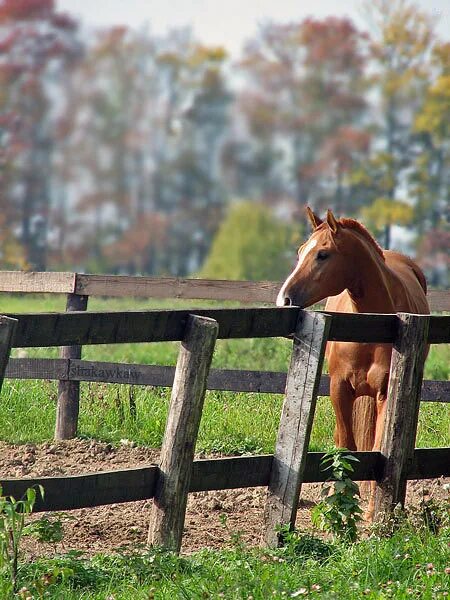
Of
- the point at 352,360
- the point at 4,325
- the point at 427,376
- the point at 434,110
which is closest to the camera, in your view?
the point at 4,325

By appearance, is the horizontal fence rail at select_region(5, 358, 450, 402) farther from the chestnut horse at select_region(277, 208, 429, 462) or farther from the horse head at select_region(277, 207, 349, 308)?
the horse head at select_region(277, 207, 349, 308)

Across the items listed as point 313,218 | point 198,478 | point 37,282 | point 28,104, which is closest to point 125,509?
point 198,478

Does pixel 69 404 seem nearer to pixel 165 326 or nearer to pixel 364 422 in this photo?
pixel 364 422

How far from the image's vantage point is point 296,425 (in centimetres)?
507

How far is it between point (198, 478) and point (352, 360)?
2.16 m

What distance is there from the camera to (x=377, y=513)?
18.0 ft

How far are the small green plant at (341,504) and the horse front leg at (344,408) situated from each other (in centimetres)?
147

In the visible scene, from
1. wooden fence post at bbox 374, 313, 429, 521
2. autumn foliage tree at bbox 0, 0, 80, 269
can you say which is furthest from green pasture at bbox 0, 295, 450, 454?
autumn foliage tree at bbox 0, 0, 80, 269

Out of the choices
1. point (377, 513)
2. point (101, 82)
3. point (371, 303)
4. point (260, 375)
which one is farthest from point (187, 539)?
point (101, 82)

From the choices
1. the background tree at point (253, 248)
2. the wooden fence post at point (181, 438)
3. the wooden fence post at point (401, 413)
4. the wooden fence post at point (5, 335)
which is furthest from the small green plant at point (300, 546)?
the background tree at point (253, 248)

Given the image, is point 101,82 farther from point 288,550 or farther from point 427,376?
point 288,550

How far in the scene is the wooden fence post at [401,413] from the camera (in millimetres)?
5500

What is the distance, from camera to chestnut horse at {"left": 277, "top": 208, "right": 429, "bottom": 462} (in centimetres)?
656

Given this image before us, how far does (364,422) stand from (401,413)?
50.0 inches
